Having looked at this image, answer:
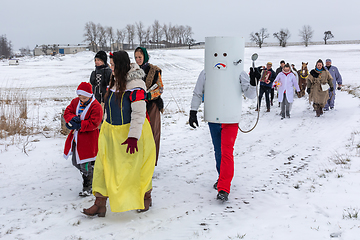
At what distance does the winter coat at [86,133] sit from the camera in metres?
4.17

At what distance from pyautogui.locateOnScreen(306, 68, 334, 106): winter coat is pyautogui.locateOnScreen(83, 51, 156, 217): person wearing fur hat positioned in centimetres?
800

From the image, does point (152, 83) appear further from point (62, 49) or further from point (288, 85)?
point (62, 49)

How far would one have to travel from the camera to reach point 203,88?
4.38m

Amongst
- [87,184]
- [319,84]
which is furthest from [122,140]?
[319,84]

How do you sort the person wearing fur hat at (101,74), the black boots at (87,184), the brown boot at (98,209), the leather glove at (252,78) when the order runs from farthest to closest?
the person wearing fur hat at (101,74) < the black boots at (87,184) < the leather glove at (252,78) < the brown boot at (98,209)

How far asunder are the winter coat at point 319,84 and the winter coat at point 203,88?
6.72 meters

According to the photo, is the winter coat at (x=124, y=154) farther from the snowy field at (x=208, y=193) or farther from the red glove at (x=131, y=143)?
the snowy field at (x=208, y=193)

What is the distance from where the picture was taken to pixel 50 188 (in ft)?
15.3

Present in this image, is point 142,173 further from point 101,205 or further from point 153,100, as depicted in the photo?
point 153,100

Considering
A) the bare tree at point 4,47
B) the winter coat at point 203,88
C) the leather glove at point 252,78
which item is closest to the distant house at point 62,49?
the bare tree at point 4,47

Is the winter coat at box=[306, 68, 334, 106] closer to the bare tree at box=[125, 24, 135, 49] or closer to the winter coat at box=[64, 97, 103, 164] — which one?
the winter coat at box=[64, 97, 103, 164]

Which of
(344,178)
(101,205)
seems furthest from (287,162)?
(101,205)

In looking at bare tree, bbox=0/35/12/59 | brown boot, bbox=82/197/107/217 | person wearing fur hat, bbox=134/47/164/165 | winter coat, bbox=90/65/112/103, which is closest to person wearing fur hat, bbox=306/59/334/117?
person wearing fur hat, bbox=134/47/164/165

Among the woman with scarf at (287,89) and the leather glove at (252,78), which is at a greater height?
the leather glove at (252,78)
